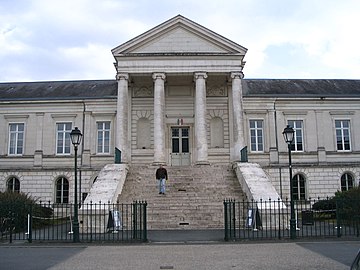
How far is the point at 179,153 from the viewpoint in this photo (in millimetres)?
29922

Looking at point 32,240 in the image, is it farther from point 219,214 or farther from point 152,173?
point 152,173

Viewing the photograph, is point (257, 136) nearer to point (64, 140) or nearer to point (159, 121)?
point (159, 121)

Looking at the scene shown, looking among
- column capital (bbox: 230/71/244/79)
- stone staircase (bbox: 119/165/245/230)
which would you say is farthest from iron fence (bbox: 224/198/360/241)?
column capital (bbox: 230/71/244/79)

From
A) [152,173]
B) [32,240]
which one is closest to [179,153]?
[152,173]

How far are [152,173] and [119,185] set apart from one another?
9.81 feet

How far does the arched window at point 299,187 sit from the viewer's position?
30750 millimetres

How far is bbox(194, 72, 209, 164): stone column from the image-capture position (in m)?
26.1

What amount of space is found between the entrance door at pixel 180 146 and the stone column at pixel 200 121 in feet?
10.7

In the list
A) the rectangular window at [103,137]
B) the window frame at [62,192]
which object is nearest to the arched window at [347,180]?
the rectangular window at [103,137]

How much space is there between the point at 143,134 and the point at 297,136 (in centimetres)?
1126

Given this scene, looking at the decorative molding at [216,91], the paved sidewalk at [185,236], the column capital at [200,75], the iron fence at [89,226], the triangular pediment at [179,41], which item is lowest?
the paved sidewalk at [185,236]

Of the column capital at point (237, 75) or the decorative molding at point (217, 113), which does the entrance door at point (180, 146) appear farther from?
the column capital at point (237, 75)

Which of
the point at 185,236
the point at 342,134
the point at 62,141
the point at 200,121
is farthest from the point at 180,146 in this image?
the point at 185,236

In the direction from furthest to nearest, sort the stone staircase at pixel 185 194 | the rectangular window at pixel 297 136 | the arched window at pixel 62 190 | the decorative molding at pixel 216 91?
1. the rectangular window at pixel 297 136
2. the arched window at pixel 62 190
3. the decorative molding at pixel 216 91
4. the stone staircase at pixel 185 194
